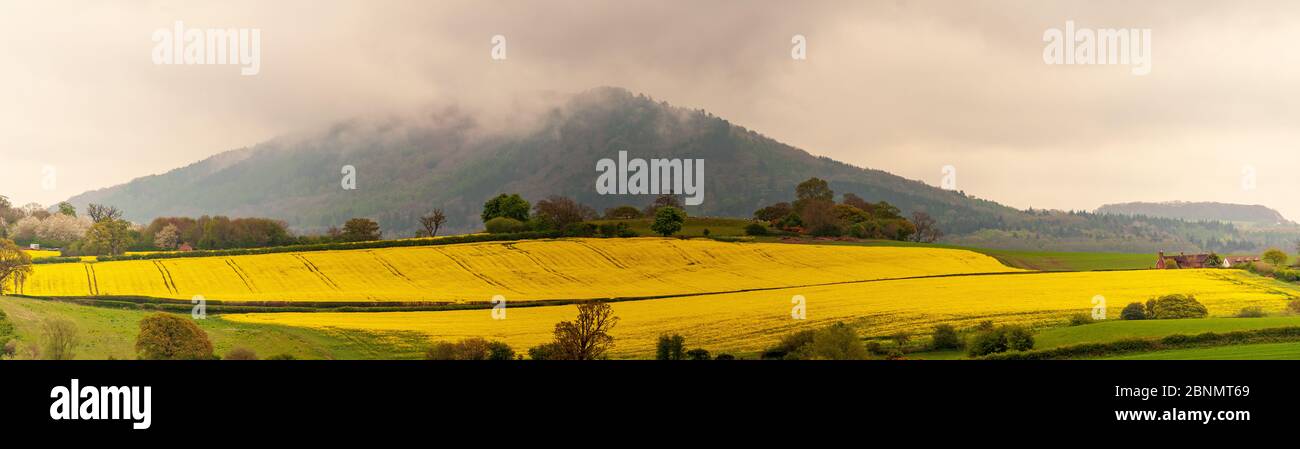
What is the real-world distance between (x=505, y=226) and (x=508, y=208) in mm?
4779

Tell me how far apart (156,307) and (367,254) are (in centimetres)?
1431

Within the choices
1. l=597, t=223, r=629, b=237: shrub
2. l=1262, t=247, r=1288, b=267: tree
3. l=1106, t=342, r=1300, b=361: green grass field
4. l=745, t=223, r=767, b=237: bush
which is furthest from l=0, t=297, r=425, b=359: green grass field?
l=1262, t=247, r=1288, b=267: tree

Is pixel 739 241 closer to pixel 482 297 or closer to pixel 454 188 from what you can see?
pixel 482 297

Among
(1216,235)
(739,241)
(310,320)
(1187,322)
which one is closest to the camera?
(1187,322)

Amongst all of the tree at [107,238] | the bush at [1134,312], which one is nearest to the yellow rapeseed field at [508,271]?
the tree at [107,238]

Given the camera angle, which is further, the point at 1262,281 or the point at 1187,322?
the point at 1262,281

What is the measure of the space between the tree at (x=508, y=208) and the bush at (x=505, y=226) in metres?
3.01

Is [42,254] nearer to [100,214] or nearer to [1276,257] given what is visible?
[100,214]

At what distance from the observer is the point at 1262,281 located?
5066cm

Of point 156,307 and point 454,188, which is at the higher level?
point 454,188

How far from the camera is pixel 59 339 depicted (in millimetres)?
40844

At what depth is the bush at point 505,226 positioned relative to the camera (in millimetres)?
64375

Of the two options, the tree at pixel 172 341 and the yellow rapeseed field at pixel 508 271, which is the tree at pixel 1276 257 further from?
the tree at pixel 172 341
